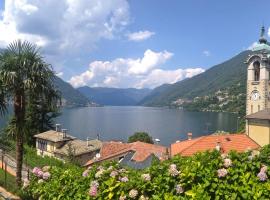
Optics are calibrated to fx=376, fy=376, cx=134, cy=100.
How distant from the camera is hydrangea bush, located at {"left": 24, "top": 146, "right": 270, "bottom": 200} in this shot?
5.44 meters

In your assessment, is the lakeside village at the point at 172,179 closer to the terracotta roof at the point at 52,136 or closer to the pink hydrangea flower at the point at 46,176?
the pink hydrangea flower at the point at 46,176

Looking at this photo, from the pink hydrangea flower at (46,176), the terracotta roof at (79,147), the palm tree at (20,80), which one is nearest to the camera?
the pink hydrangea flower at (46,176)

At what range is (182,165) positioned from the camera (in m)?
6.12

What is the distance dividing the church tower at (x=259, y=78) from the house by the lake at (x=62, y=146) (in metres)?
21.9

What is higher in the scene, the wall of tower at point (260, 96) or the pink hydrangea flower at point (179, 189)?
the wall of tower at point (260, 96)

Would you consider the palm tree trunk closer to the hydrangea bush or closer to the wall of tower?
the hydrangea bush

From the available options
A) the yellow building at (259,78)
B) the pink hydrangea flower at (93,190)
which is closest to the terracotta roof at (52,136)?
the yellow building at (259,78)

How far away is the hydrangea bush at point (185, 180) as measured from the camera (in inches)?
214

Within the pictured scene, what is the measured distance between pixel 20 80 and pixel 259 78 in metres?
42.0

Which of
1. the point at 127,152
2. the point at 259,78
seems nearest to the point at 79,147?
the point at 127,152

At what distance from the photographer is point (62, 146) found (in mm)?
53812

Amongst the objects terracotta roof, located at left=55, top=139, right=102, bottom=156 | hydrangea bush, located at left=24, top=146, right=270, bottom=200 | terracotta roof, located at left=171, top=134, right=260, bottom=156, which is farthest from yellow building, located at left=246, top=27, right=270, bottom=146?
hydrangea bush, located at left=24, top=146, right=270, bottom=200

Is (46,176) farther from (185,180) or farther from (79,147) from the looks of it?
(79,147)

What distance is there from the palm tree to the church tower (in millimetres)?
40149
